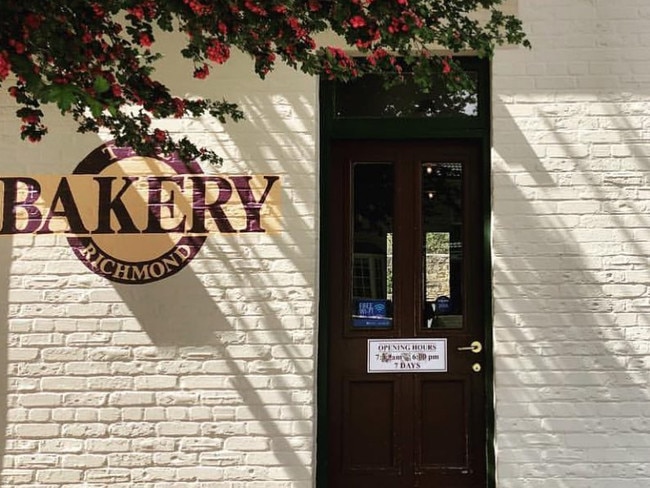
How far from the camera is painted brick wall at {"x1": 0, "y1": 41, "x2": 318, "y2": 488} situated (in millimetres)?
3951

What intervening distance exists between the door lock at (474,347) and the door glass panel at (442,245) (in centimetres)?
14

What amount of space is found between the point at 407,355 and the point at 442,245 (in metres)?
0.72

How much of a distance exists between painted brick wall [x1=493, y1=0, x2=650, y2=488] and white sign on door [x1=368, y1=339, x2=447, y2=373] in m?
0.37

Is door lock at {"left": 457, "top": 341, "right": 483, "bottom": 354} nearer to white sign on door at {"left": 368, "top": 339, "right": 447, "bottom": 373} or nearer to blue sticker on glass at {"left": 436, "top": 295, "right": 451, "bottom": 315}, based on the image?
white sign on door at {"left": 368, "top": 339, "right": 447, "bottom": 373}

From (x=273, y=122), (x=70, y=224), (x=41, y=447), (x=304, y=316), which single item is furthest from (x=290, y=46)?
(x=41, y=447)

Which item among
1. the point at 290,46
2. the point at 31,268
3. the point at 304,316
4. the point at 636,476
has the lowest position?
the point at 636,476

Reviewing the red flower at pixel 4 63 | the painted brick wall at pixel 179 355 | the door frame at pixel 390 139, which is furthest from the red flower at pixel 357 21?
the door frame at pixel 390 139

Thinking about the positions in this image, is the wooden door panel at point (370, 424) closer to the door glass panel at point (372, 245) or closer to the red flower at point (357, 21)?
the door glass panel at point (372, 245)

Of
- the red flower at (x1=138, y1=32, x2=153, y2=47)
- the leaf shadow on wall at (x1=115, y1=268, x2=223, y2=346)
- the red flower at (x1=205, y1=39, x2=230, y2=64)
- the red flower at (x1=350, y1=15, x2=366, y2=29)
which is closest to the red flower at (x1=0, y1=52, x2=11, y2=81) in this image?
the red flower at (x1=138, y1=32, x2=153, y2=47)

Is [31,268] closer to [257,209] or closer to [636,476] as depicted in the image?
[257,209]

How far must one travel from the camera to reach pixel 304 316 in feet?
13.0

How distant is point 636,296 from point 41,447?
363cm

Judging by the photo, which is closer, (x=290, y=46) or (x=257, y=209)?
(x=290, y=46)

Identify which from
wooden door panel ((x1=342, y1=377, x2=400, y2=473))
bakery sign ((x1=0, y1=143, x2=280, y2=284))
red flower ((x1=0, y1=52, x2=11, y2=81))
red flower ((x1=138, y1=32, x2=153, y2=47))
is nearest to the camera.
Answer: red flower ((x1=0, y1=52, x2=11, y2=81))
